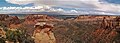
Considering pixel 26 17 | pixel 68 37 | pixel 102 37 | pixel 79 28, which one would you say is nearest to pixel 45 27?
pixel 102 37

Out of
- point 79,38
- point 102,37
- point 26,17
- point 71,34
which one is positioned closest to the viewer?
point 102,37

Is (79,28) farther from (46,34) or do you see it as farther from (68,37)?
(46,34)

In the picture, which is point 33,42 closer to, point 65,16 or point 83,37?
point 83,37

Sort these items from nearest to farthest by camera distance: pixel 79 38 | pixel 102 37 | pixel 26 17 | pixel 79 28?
1. pixel 102 37
2. pixel 79 38
3. pixel 79 28
4. pixel 26 17

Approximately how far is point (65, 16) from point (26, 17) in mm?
16647

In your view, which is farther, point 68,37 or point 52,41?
point 68,37

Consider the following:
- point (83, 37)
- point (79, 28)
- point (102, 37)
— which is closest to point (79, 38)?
point (83, 37)

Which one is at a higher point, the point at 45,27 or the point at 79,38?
the point at 45,27

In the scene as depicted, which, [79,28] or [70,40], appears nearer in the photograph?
[70,40]

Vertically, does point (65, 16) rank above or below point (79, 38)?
below

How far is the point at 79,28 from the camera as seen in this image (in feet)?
351

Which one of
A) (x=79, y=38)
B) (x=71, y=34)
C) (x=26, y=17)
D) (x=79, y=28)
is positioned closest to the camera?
(x=79, y=38)

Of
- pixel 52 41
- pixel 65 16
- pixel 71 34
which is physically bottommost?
pixel 65 16

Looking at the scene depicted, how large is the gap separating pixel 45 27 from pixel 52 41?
6.17ft
